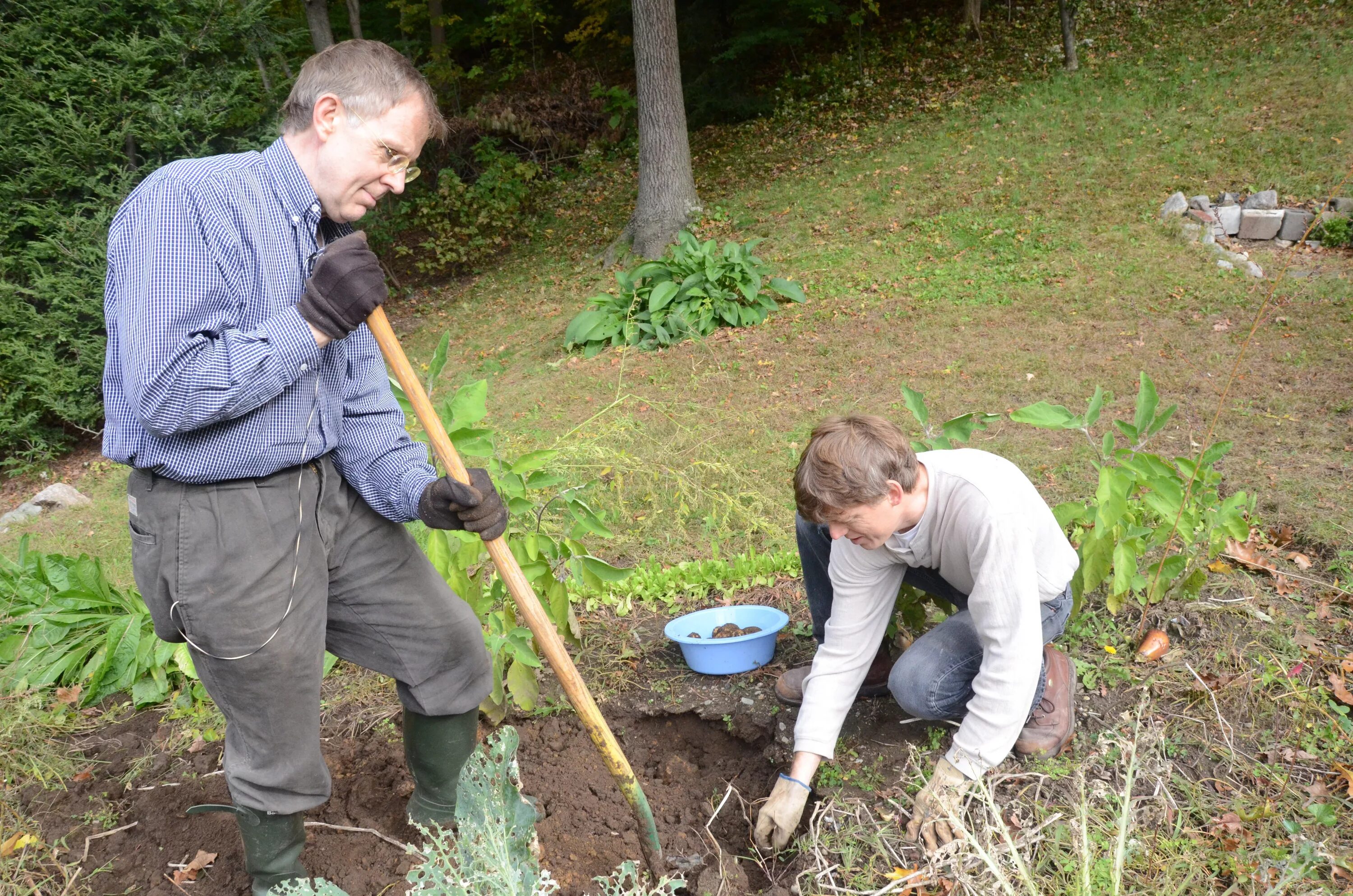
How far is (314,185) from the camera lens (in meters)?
1.89

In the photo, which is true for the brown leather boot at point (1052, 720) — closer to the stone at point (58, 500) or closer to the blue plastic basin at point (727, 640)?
the blue plastic basin at point (727, 640)

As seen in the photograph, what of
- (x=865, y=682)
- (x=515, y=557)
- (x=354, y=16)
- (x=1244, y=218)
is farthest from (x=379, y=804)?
(x=354, y=16)

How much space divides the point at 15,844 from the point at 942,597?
2.58 metres

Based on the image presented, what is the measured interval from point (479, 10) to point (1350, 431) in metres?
14.7

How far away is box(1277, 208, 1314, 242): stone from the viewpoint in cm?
724

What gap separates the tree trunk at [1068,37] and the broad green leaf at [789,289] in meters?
5.50

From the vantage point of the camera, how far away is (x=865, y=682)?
279cm

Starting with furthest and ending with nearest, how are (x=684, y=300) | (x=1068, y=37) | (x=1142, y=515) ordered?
1. (x=1068, y=37)
2. (x=684, y=300)
3. (x=1142, y=515)

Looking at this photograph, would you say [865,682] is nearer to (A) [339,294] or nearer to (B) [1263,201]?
(A) [339,294]

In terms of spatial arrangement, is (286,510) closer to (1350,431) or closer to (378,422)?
(378,422)

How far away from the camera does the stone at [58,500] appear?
633 centimetres

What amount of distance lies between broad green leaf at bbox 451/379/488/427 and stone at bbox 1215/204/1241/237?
274 inches

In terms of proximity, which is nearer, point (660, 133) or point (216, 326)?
point (216, 326)

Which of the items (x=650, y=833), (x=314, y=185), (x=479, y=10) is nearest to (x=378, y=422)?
(x=314, y=185)
